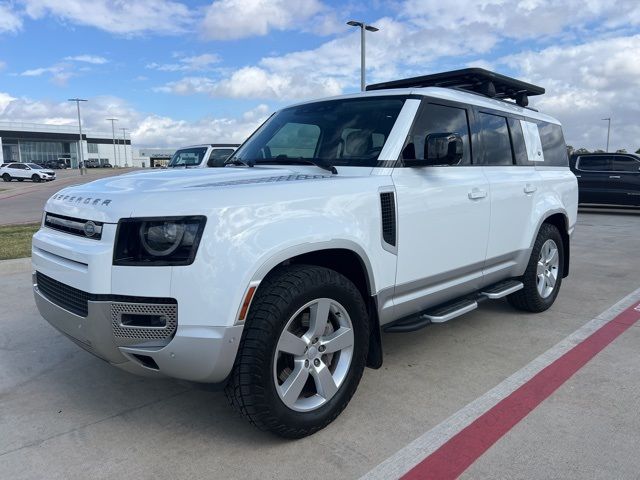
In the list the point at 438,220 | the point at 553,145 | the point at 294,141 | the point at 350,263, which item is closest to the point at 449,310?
the point at 438,220

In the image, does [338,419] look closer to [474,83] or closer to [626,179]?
[474,83]

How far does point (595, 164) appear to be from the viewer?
52.2 feet

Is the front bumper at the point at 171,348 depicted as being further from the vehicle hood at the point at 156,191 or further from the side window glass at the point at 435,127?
the side window glass at the point at 435,127

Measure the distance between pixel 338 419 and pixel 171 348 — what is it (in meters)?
1.15

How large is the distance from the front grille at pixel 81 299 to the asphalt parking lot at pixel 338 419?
1.58 ft

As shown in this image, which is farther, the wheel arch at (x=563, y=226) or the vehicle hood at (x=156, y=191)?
the wheel arch at (x=563, y=226)

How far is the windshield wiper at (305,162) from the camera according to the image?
139 inches

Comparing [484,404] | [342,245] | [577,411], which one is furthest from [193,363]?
[577,411]

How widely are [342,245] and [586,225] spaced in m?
12.3

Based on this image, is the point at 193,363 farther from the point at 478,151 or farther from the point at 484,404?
the point at 478,151

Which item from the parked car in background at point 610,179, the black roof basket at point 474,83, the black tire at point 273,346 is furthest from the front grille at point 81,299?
the parked car in background at point 610,179

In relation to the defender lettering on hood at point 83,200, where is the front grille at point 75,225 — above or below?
below

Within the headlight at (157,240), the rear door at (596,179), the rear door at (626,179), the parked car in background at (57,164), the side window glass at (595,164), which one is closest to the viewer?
the headlight at (157,240)

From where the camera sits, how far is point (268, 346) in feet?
8.31
